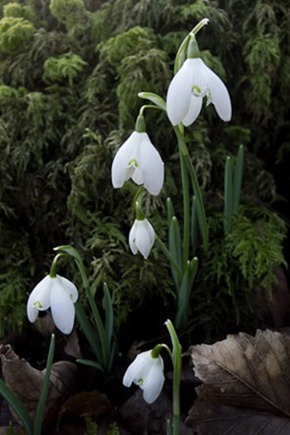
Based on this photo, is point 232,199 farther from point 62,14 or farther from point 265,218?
point 62,14

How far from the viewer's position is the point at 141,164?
1.04m

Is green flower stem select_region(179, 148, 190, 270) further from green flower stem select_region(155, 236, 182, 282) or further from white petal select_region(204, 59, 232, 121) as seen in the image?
white petal select_region(204, 59, 232, 121)

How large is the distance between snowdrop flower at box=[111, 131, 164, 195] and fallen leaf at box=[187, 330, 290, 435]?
0.30 metres

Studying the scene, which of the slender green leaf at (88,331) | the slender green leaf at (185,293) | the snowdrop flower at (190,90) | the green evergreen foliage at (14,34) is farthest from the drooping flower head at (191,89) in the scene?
the green evergreen foliage at (14,34)

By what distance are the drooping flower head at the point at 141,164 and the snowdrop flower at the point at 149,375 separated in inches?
11.1

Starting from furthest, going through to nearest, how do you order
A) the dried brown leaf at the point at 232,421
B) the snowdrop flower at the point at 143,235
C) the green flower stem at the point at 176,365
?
the snowdrop flower at the point at 143,235 < the dried brown leaf at the point at 232,421 < the green flower stem at the point at 176,365

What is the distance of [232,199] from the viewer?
139 centimetres

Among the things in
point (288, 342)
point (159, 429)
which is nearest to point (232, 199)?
point (288, 342)

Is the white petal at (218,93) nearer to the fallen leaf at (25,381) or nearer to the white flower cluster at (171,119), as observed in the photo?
the white flower cluster at (171,119)

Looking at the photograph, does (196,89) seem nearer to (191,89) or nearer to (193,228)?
(191,89)

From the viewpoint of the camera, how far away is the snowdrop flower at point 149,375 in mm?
986

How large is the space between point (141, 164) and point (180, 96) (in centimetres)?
14

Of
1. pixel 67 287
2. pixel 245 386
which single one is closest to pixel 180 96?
pixel 67 287

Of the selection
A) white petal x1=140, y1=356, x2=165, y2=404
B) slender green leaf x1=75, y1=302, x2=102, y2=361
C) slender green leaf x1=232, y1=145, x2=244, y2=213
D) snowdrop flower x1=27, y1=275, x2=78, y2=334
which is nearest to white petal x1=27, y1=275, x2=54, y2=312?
snowdrop flower x1=27, y1=275, x2=78, y2=334
